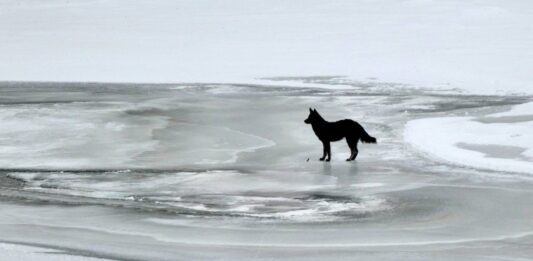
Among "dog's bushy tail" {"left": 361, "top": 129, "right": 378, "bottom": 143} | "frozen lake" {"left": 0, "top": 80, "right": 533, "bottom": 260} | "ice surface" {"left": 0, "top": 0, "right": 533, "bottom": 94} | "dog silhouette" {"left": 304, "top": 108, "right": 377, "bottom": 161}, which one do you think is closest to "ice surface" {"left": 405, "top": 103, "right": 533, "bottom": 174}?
"frozen lake" {"left": 0, "top": 80, "right": 533, "bottom": 260}

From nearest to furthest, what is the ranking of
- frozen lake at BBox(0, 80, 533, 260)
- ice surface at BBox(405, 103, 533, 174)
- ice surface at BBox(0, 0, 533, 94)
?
1. frozen lake at BBox(0, 80, 533, 260)
2. ice surface at BBox(405, 103, 533, 174)
3. ice surface at BBox(0, 0, 533, 94)

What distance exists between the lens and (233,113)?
19.0 m

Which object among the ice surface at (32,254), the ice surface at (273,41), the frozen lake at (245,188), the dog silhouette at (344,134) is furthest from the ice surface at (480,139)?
the ice surface at (32,254)

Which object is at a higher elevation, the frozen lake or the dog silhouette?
the dog silhouette

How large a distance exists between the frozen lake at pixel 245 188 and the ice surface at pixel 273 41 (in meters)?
6.12

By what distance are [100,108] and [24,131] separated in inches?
126

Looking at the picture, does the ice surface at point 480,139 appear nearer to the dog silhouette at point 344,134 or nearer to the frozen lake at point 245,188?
the frozen lake at point 245,188

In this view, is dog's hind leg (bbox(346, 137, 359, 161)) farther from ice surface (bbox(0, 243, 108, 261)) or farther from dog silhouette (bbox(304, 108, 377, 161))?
ice surface (bbox(0, 243, 108, 261))

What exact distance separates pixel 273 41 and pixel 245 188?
21.2 m

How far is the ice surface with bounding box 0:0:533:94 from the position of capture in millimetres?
26203

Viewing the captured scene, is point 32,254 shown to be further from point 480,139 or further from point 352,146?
point 480,139

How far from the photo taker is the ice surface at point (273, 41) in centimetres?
2620

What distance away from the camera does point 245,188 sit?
11.8 metres

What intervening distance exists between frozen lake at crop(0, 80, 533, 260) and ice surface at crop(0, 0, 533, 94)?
612cm
